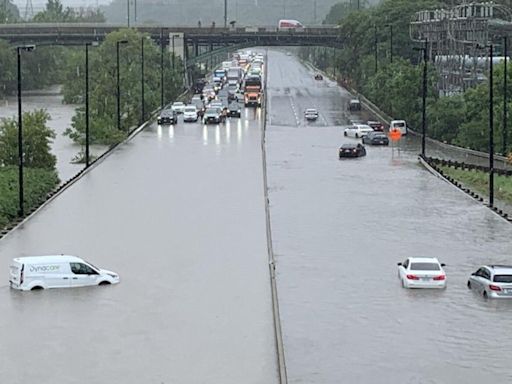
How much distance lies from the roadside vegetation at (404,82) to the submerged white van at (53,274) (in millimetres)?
30584

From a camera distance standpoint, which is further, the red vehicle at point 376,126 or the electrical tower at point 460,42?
the electrical tower at point 460,42

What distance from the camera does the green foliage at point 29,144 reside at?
4588 cm

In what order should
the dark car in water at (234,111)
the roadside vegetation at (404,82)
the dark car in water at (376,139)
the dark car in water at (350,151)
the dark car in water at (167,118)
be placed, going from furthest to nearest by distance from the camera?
the dark car in water at (234,111)
the dark car in water at (167,118)
the roadside vegetation at (404,82)
the dark car in water at (376,139)
the dark car in water at (350,151)

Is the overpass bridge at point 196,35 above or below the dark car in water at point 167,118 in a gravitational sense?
above

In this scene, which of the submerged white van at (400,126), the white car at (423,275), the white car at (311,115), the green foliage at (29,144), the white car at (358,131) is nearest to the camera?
the white car at (423,275)

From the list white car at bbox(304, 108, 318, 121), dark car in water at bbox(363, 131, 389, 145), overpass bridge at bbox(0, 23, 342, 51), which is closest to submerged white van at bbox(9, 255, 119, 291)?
dark car in water at bbox(363, 131, 389, 145)

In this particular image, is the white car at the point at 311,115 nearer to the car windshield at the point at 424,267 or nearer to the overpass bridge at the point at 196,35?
the overpass bridge at the point at 196,35

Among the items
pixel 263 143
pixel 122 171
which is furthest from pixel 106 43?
pixel 122 171

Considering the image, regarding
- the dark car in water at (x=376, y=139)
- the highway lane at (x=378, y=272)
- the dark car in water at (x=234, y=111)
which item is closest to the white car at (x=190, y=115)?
the dark car in water at (x=234, y=111)

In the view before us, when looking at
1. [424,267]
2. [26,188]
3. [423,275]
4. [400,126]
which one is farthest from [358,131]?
[423,275]

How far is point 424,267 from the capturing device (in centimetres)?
2767

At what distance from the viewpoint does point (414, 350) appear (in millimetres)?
22266

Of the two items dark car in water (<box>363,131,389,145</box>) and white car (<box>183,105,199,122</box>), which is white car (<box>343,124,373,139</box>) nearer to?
dark car in water (<box>363,131,389,145</box>)

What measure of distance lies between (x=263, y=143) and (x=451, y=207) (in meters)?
20.8
